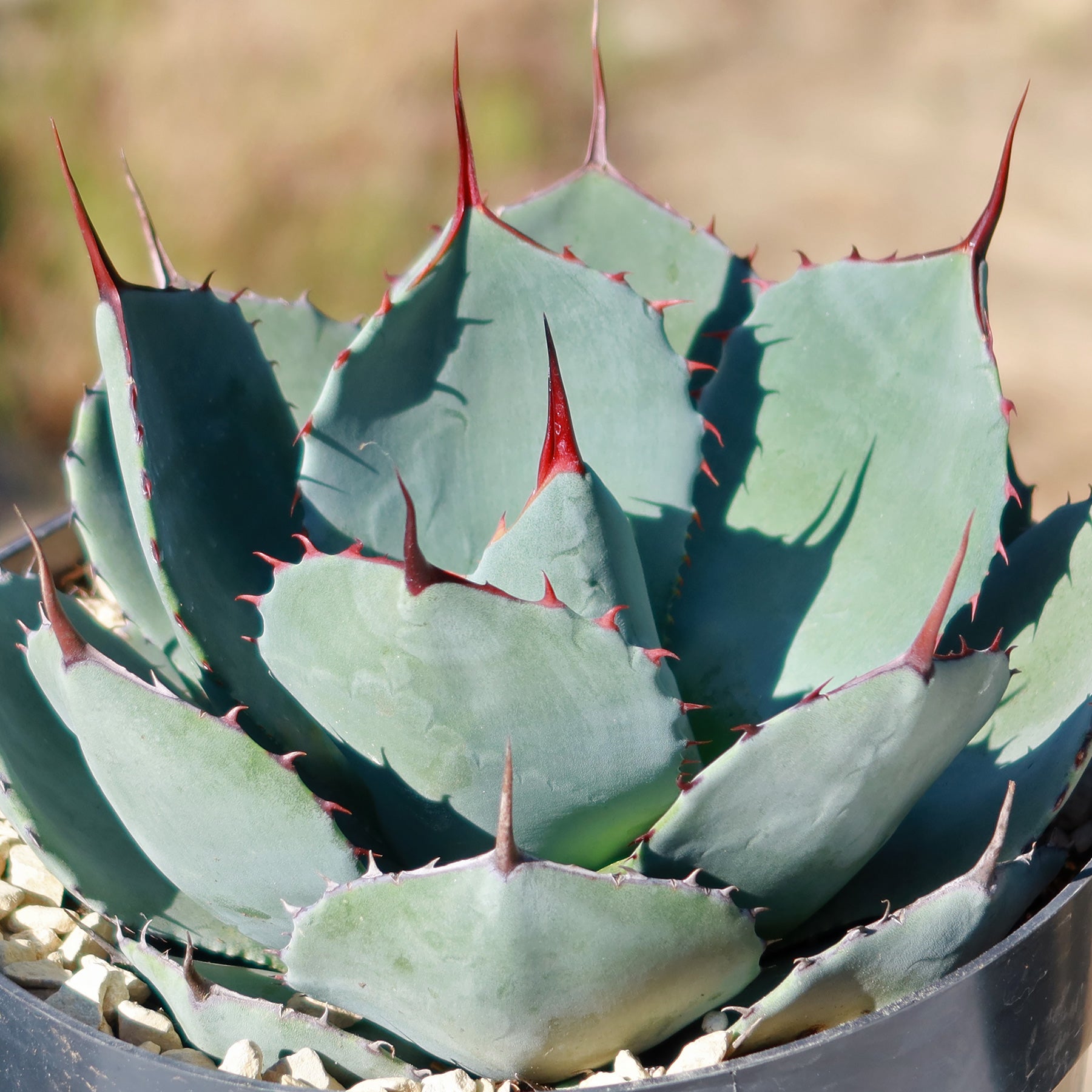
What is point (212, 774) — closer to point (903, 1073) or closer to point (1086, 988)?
point (903, 1073)

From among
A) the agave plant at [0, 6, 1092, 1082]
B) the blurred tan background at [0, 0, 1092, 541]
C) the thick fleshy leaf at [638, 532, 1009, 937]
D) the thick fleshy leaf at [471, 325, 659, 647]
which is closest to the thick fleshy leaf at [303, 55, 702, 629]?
the agave plant at [0, 6, 1092, 1082]

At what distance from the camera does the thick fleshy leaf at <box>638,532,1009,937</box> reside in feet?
1.91

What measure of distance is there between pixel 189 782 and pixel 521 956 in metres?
0.20

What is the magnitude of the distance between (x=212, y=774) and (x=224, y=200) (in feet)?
9.31

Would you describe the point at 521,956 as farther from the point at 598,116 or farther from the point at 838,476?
the point at 598,116

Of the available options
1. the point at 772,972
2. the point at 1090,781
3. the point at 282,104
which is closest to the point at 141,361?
the point at 772,972

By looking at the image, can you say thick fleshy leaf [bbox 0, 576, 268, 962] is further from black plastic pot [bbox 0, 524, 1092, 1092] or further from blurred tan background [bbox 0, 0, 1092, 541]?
blurred tan background [bbox 0, 0, 1092, 541]

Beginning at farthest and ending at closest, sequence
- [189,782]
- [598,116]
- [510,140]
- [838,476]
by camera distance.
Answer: [510,140] < [598,116] < [838,476] < [189,782]

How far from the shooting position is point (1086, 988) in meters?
0.74

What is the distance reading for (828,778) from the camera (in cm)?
61

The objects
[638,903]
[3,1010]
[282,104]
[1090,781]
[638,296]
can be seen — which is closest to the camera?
[638,903]

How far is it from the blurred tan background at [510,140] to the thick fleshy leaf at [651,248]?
2.13 m

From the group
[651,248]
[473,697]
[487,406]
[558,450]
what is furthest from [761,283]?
[473,697]

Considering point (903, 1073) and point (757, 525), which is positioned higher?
point (757, 525)
